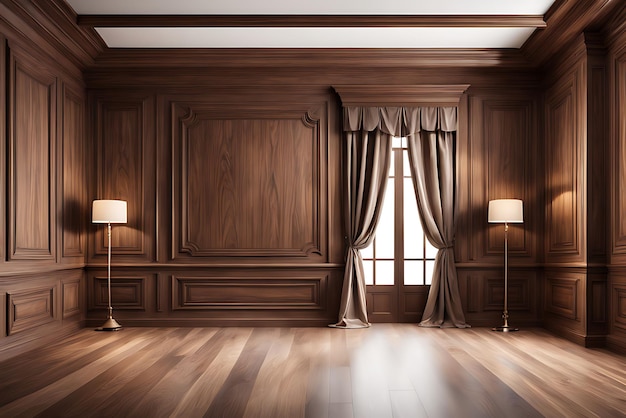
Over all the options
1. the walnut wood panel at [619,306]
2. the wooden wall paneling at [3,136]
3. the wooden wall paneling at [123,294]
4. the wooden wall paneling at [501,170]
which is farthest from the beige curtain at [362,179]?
the wooden wall paneling at [3,136]

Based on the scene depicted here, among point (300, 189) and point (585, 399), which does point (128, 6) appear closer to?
point (300, 189)

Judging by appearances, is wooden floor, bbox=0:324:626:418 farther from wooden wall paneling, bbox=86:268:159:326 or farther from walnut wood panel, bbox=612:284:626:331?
wooden wall paneling, bbox=86:268:159:326

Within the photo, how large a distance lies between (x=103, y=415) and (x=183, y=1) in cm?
363

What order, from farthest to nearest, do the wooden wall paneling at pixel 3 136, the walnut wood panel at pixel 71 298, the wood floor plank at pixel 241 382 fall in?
the walnut wood panel at pixel 71 298 → the wooden wall paneling at pixel 3 136 → the wood floor plank at pixel 241 382

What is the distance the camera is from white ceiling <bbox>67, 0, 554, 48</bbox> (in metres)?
5.62

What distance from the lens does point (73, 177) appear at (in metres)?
6.63

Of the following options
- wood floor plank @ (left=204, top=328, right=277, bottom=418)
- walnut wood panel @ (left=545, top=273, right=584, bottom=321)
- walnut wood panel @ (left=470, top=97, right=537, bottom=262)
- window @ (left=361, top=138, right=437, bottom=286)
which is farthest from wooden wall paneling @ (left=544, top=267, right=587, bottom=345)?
wood floor plank @ (left=204, top=328, right=277, bottom=418)

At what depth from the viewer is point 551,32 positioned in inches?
235

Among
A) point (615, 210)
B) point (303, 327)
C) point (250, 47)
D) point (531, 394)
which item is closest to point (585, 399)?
point (531, 394)

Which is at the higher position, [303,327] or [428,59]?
[428,59]

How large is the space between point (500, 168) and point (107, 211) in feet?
13.8

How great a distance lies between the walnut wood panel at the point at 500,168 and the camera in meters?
6.96

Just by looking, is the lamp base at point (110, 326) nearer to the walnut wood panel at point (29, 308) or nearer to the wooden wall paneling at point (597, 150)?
the walnut wood panel at point (29, 308)

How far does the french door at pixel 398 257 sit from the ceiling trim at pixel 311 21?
1.51 meters
